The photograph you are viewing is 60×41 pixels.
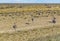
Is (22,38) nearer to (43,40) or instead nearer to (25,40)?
(25,40)

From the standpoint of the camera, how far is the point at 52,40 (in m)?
21.7

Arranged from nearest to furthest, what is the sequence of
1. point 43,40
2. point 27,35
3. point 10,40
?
1. point 43,40
2. point 10,40
3. point 27,35

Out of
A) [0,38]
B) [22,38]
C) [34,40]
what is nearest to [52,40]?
[34,40]

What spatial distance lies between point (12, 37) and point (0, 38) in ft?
3.77

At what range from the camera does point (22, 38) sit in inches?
947

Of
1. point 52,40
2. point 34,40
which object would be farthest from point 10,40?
point 52,40

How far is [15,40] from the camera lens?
2327cm

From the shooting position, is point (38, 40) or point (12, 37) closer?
point (38, 40)

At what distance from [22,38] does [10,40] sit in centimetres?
135

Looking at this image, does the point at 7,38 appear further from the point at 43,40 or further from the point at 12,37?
the point at 43,40

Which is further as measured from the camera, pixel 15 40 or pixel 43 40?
pixel 15 40

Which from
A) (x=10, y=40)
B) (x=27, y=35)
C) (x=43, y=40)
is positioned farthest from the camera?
(x=27, y=35)

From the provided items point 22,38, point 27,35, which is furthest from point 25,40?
point 27,35

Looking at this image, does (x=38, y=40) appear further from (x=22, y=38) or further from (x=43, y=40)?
(x=22, y=38)
